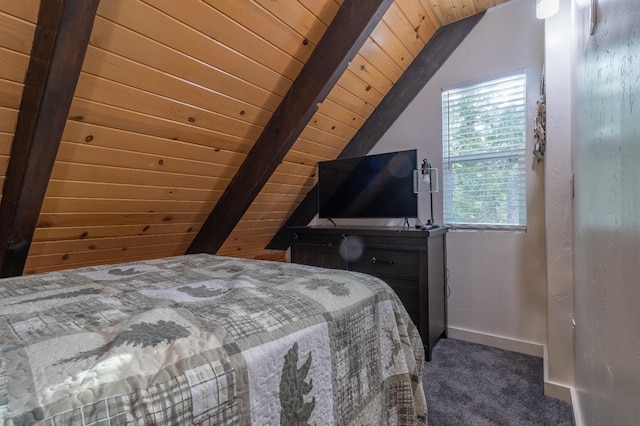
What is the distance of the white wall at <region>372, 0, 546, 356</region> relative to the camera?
2307mm

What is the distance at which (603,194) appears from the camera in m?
0.88

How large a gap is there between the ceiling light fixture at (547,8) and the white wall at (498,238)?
0.61m

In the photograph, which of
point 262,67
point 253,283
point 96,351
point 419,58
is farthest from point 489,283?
point 96,351

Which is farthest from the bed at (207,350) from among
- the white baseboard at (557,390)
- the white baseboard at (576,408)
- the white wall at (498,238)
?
the white wall at (498,238)

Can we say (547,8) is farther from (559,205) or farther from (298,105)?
(298,105)

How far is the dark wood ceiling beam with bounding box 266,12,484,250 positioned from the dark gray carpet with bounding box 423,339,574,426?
6.07 feet

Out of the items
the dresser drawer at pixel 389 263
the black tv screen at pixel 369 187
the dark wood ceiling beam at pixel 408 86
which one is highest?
the dark wood ceiling beam at pixel 408 86

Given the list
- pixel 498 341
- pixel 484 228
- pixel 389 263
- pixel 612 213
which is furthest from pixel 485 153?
pixel 612 213

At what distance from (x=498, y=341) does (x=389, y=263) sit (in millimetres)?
1029

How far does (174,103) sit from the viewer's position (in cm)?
184

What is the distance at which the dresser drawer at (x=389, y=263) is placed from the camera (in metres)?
2.23

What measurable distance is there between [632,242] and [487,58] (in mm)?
2332

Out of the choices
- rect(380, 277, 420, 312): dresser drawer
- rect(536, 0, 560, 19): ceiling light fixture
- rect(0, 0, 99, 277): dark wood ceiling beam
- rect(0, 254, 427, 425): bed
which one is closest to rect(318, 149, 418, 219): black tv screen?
rect(380, 277, 420, 312): dresser drawer

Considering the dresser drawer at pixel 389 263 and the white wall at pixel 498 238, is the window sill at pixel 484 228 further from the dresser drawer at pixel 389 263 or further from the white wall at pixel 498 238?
the dresser drawer at pixel 389 263
